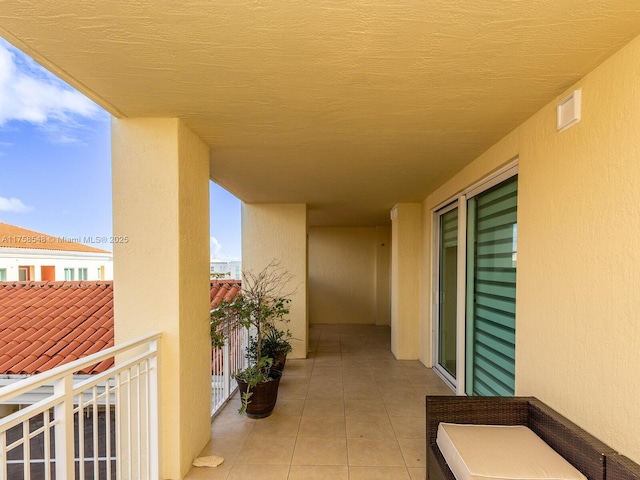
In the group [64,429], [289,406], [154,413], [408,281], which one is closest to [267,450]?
[289,406]

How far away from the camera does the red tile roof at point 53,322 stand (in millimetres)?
4613

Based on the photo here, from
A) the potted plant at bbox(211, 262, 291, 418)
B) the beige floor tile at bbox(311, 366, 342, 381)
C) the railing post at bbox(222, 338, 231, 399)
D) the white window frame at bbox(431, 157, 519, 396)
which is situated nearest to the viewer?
the white window frame at bbox(431, 157, 519, 396)

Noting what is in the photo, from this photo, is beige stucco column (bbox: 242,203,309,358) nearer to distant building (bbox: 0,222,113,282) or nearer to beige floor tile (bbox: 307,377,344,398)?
beige floor tile (bbox: 307,377,344,398)

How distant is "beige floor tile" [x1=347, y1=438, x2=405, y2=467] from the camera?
2.36 meters

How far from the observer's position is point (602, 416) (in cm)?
147

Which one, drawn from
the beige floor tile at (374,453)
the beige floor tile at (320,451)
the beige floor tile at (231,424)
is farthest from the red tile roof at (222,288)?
the beige floor tile at (374,453)

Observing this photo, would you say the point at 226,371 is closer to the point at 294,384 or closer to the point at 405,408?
the point at 294,384

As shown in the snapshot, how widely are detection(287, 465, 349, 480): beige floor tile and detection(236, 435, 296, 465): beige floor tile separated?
133 millimetres

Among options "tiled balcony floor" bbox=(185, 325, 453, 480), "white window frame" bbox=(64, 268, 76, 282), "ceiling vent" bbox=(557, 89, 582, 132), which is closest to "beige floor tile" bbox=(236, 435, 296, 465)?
"tiled balcony floor" bbox=(185, 325, 453, 480)

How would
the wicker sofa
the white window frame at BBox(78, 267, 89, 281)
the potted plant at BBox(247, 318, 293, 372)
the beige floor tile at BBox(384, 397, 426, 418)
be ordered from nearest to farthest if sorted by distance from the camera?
the wicker sofa → the beige floor tile at BBox(384, 397, 426, 418) → the potted plant at BBox(247, 318, 293, 372) → the white window frame at BBox(78, 267, 89, 281)

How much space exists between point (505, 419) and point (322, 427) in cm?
160

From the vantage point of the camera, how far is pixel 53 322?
5.45 m

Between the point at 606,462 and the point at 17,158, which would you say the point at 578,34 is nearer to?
the point at 606,462

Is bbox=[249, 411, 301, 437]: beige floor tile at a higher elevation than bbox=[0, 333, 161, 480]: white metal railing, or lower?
lower
